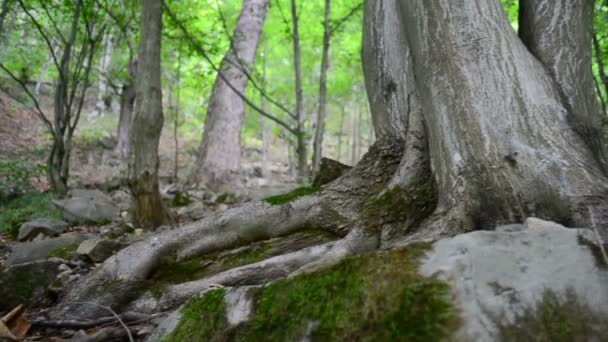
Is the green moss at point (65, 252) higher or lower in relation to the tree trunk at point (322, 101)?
lower

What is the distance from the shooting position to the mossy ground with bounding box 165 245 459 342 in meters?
1.42

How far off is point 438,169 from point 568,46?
1194 mm

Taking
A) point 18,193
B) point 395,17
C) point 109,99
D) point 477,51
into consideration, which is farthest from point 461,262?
point 109,99

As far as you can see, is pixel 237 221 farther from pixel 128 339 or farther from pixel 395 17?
pixel 395 17

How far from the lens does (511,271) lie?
4.92 feet

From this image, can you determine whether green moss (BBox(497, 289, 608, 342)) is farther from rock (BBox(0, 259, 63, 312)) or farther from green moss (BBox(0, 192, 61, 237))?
green moss (BBox(0, 192, 61, 237))

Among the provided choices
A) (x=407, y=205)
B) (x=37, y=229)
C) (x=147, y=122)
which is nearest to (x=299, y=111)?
(x=147, y=122)

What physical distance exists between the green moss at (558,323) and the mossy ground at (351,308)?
21 cm

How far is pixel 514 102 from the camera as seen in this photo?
7.44 feet

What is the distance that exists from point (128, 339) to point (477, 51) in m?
2.37

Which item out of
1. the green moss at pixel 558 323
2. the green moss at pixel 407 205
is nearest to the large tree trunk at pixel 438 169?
the green moss at pixel 407 205

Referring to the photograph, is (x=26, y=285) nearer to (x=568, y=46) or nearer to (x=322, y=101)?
(x=568, y=46)

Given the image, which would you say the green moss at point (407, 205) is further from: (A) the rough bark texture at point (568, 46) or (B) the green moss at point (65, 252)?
(B) the green moss at point (65, 252)

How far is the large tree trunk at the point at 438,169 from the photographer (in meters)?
2.12
